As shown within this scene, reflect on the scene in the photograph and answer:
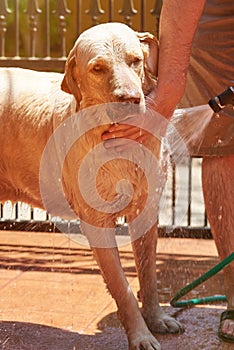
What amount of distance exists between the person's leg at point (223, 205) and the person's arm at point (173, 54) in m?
0.65

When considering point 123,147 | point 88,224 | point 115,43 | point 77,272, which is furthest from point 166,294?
point 115,43

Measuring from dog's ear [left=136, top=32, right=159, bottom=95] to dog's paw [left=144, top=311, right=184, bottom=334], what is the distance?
122 cm

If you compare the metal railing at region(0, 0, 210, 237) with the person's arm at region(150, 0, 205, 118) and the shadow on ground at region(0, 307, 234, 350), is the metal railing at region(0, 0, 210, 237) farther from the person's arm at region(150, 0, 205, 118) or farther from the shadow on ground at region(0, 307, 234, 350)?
the person's arm at region(150, 0, 205, 118)

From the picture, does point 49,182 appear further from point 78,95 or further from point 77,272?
point 77,272

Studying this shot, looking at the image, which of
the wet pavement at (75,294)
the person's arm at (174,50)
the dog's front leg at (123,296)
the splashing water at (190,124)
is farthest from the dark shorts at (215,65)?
the wet pavement at (75,294)

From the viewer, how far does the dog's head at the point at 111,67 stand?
3.37 meters

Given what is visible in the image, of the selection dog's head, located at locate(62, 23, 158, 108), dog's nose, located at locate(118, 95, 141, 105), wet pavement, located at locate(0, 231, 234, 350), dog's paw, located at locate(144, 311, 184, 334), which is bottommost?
wet pavement, located at locate(0, 231, 234, 350)

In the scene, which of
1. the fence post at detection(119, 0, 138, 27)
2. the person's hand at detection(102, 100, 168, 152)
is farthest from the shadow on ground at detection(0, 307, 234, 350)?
the fence post at detection(119, 0, 138, 27)

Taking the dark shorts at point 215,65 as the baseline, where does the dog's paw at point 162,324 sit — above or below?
below

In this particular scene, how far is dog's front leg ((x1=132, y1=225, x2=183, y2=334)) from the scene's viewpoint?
4.17 metres

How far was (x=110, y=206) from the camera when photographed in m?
3.85

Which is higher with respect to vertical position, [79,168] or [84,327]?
[79,168]

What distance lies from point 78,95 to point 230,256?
1.08 m

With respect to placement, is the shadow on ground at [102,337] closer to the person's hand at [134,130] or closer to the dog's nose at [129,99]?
the person's hand at [134,130]
